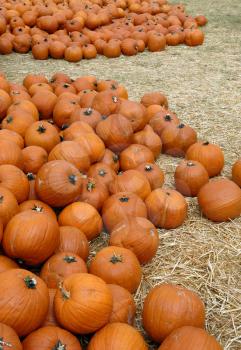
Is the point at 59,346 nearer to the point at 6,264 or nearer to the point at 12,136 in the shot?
the point at 6,264

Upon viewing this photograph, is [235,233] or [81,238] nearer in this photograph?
[81,238]

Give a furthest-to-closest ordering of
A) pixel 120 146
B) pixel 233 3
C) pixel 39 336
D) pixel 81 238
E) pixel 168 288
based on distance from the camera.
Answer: pixel 233 3 < pixel 120 146 < pixel 81 238 < pixel 168 288 < pixel 39 336

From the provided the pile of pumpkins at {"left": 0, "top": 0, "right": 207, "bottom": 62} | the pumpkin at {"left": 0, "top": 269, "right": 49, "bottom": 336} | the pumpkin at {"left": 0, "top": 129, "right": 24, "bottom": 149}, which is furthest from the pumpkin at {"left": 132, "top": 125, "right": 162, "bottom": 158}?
the pile of pumpkins at {"left": 0, "top": 0, "right": 207, "bottom": 62}

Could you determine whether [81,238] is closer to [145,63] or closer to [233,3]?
[145,63]

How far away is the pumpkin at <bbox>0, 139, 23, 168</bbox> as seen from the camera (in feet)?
12.7

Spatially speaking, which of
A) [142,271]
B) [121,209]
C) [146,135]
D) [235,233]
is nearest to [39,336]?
[142,271]

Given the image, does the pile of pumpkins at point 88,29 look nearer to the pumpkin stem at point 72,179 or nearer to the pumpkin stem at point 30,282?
the pumpkin stem at point 72,179

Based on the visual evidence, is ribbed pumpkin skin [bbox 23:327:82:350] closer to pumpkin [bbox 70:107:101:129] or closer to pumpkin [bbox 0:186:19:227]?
pumpkin [bbox 0:186:19:227]

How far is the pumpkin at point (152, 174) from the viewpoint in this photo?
4.35 metres

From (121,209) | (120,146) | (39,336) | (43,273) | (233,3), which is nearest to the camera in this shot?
(39,336)

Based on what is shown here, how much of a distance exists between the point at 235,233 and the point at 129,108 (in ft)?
6.22

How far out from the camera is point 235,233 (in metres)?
3.93

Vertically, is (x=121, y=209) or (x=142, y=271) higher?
(x=121, y=209)

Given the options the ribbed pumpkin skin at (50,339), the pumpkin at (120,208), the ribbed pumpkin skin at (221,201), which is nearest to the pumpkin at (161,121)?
the ribbed pumpkin skin at (221,201)
